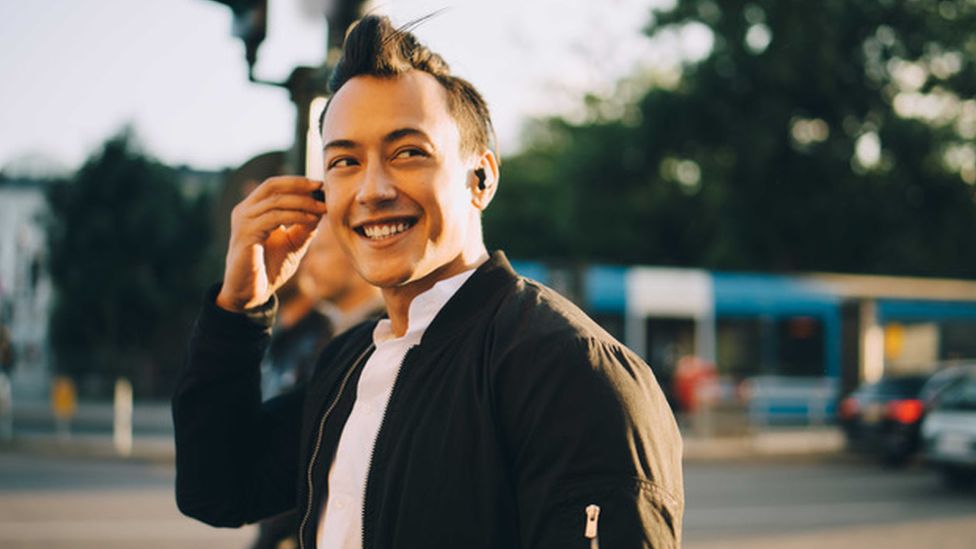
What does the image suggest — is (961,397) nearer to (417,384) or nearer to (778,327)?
(778,327)

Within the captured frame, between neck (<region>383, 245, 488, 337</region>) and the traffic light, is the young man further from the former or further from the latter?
the traffic light

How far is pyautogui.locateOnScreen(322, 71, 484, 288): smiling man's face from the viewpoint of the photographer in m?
1.64

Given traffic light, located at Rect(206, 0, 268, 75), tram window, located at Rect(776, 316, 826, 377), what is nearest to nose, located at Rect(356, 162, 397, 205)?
traffic light, located at Rect(206, 0, 268, 75)

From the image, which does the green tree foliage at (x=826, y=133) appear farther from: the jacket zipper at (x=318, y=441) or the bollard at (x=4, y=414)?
the jacket zipper at (x=318, y=441)

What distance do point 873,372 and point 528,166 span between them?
2440 cm

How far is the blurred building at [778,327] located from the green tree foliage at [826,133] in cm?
372

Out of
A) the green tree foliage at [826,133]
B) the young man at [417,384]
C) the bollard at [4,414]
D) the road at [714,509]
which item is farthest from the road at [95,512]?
the green tree foliage at [826,133]

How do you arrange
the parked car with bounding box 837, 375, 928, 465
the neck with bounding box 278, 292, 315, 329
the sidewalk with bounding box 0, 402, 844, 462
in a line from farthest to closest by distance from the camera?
1. the parked car with bounding box 837, 375, 928, 465
2. the sidewalk with bounding box 0, 402, 844, 462
3. the neck with bounding box 278, 292, 315, 329

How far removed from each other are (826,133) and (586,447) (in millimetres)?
27513

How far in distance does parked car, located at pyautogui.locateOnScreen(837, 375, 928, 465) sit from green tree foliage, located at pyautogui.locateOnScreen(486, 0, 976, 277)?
10382 millimetres

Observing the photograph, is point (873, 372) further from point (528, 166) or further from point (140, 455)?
point (528, 166)

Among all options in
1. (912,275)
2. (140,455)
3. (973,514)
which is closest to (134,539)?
(140,455)

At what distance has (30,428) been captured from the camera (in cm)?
1969

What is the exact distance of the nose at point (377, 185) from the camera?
1.66 metres
